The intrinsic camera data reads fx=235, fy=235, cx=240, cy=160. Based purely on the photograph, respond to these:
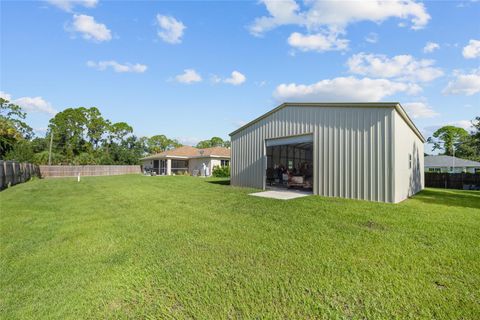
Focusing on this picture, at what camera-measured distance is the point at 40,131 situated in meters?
42.6

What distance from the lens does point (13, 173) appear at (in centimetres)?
1555

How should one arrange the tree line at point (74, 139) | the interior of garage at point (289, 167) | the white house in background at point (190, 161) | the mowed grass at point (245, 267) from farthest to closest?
the tree line at point (74, 139) < the white house in background at point (190, 161) < the interior of garage at point (289, 167) < the mowed grass at point (245, 267)

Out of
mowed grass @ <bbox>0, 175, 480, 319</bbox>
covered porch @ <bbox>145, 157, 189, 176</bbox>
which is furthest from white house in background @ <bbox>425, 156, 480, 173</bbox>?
covered porch @ <bbox>145, 157, 189, 176</bbox>

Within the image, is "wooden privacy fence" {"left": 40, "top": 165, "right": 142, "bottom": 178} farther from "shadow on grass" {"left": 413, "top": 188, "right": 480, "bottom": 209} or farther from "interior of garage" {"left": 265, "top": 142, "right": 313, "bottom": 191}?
"shadow on grass" {"left": 413, "top": 188, "right": 480, "bottom": 209}

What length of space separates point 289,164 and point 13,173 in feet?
65.0

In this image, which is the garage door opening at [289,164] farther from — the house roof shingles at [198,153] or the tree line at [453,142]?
the tree line at [453,142]

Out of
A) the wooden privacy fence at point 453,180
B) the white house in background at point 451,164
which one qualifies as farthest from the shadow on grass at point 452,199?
the white house in background at point 451,164

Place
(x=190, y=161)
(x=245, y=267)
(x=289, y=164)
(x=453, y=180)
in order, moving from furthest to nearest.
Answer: (x=190, y=161), (x=289, y=164), (x=453, y=180), (x=245, y=267)

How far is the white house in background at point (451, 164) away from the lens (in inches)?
1092

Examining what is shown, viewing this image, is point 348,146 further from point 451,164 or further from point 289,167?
point 451,164

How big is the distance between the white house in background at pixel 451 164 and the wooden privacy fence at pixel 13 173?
134 feet

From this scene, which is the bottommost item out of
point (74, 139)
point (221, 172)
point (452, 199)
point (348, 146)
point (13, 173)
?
point (452, 199)

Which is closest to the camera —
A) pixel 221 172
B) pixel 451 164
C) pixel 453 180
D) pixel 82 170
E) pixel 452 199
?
pixel 452 199

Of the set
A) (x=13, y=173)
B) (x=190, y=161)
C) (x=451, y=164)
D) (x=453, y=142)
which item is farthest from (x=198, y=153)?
(x=453, y=142)
